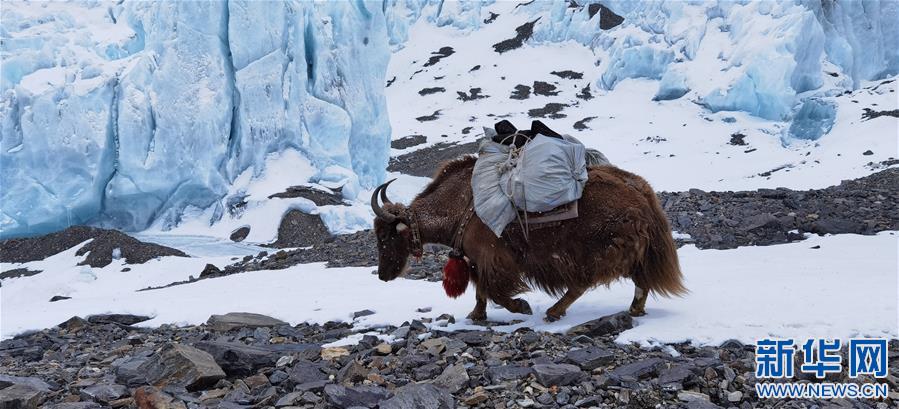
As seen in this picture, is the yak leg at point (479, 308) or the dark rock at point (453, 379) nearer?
the dark rock at point (453, 379)

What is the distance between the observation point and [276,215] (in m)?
16.4

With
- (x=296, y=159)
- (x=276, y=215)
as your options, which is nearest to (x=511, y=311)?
(x=276, y=215)

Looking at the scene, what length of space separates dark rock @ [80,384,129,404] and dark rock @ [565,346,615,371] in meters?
1.86

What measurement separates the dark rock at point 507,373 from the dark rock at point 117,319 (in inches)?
148

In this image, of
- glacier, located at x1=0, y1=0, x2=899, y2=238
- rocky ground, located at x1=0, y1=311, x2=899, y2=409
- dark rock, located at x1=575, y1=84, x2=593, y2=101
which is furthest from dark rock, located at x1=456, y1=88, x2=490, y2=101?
rocky ground, located at x1=0, y1=311, x2=899, y2=409

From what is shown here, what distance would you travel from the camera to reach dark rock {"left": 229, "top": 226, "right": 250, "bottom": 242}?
640 inches

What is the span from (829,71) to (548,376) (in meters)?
38.6

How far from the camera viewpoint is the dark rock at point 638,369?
2438 mm

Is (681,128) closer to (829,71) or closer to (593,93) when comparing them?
(829,71)

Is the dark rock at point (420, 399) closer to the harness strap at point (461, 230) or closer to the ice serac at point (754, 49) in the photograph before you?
the harness strap at point (461, 230)

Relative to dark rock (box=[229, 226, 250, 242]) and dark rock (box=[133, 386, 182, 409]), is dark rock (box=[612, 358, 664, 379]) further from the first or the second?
dark rock (box=[229, 226, 250, 242])

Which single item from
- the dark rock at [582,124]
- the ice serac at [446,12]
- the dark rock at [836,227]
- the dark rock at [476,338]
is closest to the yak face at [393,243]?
the dark rock at [476,338]

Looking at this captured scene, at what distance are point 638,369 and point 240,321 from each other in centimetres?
292

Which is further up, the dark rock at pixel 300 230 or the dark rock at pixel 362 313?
the dark rock at pixel 362 313
